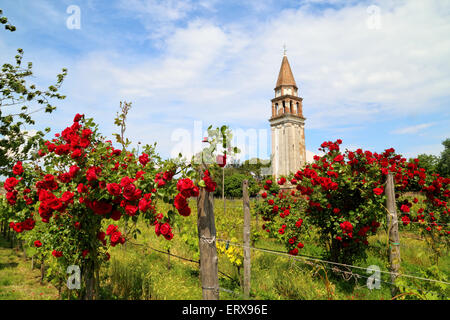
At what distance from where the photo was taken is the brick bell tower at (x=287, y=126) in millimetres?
36312

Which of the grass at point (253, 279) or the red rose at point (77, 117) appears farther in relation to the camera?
the grass at point (253, 279)

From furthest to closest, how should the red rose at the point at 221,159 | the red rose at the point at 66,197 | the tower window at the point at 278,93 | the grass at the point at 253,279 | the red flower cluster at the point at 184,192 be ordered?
the tower window at the point at 278,93 → the grass at the point at 253,279 → the red rose at the point at 66,197 → the red rose at the point at 221,159 → the red flower cluster at the point at 184,192

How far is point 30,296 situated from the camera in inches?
177

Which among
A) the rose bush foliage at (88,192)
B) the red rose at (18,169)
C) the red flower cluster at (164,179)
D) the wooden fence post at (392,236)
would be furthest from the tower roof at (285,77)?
the red flower cluster at (164,179)

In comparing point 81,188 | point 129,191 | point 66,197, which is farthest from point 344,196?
point 66,197

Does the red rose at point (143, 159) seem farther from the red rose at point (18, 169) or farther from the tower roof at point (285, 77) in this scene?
the tower roof at point (285, 77)

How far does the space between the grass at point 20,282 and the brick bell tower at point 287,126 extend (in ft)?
104

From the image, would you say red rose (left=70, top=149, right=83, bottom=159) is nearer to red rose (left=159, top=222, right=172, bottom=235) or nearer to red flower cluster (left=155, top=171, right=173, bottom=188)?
red flower cluster (left=155, top=171, right=173, bottom=188)

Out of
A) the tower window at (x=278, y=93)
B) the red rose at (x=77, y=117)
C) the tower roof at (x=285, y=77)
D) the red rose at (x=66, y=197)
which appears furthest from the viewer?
the tower window at (x=278, y=93)

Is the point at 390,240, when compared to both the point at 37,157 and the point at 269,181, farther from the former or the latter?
the point at 37,157

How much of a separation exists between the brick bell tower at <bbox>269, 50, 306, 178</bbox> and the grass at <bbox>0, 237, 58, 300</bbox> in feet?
104

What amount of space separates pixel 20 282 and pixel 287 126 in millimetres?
34576

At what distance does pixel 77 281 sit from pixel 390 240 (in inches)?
176
